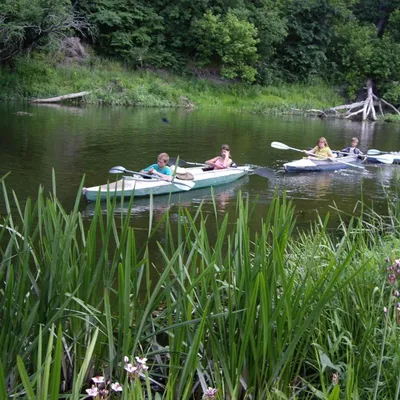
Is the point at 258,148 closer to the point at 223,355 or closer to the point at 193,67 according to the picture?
the point at 223,355

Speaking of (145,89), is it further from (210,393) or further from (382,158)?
(210,393)

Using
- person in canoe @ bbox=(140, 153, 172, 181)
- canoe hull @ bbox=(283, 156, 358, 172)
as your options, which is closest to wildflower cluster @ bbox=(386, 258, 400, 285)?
person in canoe @ bbox=(140, 153, 172, 181)

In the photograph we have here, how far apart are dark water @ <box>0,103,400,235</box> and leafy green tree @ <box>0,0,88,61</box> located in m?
3.22

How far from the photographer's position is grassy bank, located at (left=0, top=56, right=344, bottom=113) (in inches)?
1008

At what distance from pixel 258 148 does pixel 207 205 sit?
7436 mm

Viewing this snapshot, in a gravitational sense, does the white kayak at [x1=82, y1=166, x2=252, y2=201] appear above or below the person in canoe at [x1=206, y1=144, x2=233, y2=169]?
below

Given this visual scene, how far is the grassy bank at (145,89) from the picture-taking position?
84.0ft

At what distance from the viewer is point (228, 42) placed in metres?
32.2

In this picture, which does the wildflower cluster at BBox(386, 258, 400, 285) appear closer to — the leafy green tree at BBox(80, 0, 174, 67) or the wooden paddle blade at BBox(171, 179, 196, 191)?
the wooden paddle blade at BBox(171, 179, 196, 191)

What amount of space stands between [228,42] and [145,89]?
6427 millimetres

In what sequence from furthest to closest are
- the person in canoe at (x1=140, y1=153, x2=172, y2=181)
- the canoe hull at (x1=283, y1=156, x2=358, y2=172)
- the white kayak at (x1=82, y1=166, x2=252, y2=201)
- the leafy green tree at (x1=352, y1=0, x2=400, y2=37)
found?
the leafy green tree at (x1=352, y1=0, x2=400, y2=37)
the canoe hull at (x1=283, y1=156, x2=358, y2=172)
the person in canoe at (x1=140, y1=153, x2=172, y2=181)
the white kayak at (x1=82, y1=166, x2=252, y2=201)

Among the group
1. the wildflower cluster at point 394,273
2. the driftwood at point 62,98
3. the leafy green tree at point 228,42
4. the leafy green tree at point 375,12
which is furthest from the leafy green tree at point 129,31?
the wildflower cluster at point 394,273

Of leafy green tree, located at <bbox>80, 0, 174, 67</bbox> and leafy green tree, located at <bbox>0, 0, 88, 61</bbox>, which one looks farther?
leafy green tree, located at <bbox>80, 0, 174, 67</bbox>

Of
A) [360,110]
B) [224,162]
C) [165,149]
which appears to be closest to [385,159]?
[224,162]
